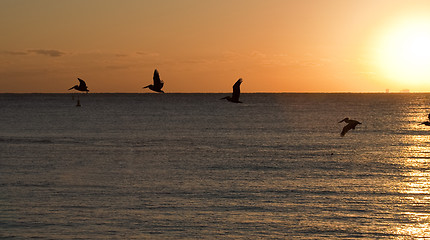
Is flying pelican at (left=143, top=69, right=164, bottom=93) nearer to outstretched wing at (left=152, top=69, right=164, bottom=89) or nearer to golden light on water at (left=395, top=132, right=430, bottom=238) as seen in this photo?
outstretched wing at (left=152, top=69, right=164, bottom=89)

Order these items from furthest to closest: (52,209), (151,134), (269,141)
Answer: (151,134), (269,141), (52,209)

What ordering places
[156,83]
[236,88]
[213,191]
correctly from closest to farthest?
[156,83] → [236,88] → [213,191]

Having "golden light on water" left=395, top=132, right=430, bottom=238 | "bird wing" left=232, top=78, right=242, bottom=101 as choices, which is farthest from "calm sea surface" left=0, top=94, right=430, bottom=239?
"bird wing" left=232, top=78, right=242, bottom=101

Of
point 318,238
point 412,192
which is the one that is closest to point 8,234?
point 318,238

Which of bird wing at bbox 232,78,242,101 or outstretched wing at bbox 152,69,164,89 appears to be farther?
bird wing at bbox 232,78,242,101

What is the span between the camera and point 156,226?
23922 mm

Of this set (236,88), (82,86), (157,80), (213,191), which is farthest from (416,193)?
(82,86)

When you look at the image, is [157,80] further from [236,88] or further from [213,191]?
[213,191]

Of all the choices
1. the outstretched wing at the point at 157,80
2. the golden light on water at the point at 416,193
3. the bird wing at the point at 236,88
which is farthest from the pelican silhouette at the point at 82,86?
the golden light on water at the point at 416,193

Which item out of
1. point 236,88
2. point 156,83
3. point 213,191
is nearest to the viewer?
point 156,83

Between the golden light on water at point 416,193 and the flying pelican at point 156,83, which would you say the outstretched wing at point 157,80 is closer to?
the flying pelican at point 156,83

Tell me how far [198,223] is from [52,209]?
6623 mm

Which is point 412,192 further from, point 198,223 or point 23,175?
point 23,175

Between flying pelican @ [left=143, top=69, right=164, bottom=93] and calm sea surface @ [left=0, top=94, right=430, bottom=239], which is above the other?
flying pelican @ [left=143, top=69, right=164, bottom=93]
